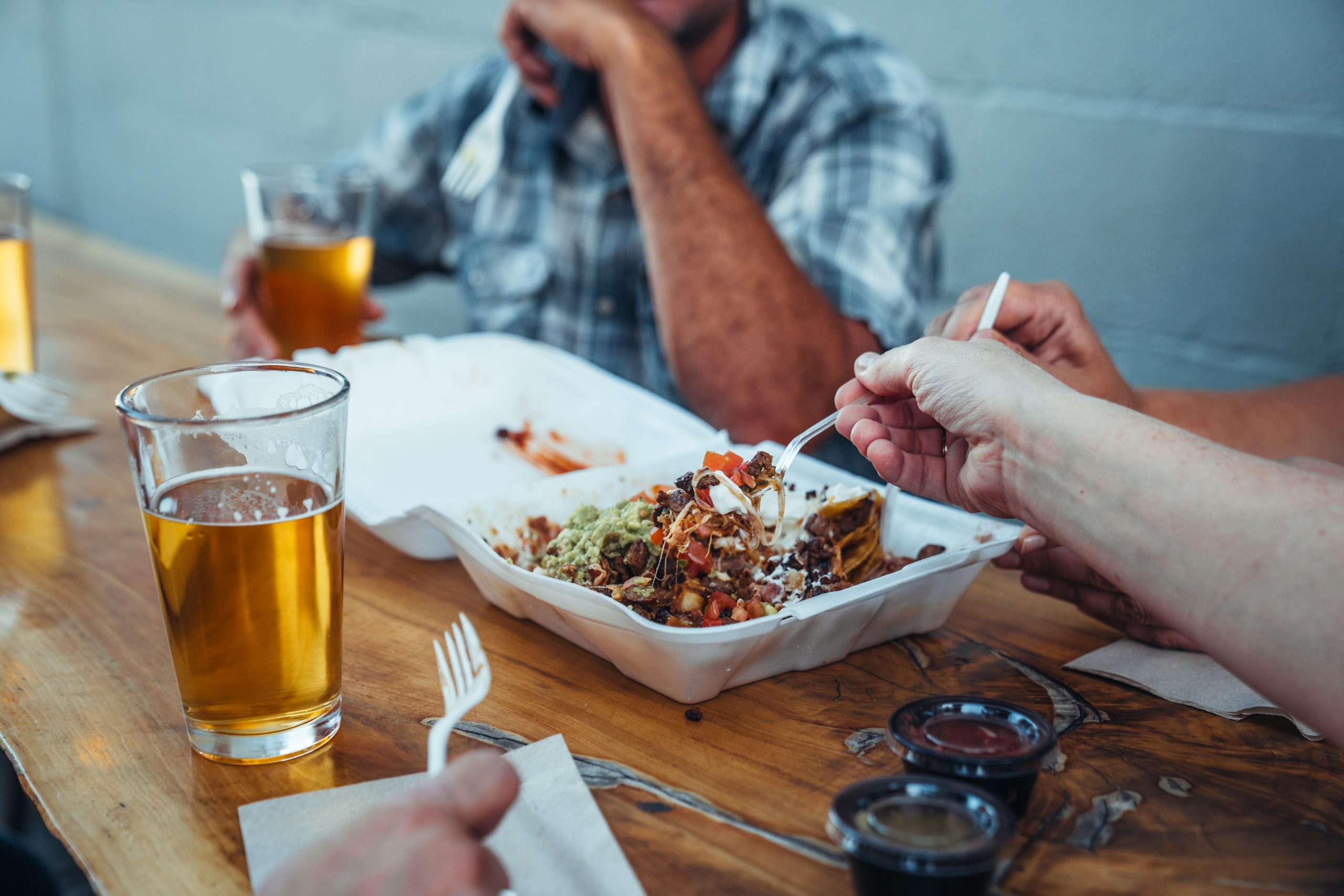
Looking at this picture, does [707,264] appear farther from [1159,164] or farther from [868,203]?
[1159,164]

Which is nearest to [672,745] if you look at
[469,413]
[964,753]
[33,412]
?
[964,753]

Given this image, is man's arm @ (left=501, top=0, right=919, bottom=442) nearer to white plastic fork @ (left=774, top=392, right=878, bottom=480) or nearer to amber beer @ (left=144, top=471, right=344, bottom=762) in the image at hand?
white plastic fork @ (left=774, top=392, right=878, bottom=480)

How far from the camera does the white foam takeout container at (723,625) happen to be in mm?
783

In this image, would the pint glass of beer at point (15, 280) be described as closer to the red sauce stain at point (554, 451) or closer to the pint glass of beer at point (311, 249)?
the pint glass of beer at point (311, 249)

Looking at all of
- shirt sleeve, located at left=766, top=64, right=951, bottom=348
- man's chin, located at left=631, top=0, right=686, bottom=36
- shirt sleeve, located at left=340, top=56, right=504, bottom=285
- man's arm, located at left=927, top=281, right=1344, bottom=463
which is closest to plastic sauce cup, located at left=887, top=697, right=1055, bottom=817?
man's arm, located at left=927, top=281, right=1344, bottom=463

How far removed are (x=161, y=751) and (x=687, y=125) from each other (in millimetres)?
1185

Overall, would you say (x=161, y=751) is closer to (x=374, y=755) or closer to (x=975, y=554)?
(x=374, y=755)

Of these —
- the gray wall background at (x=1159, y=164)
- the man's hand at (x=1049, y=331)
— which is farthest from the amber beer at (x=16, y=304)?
the gray wall background at (x=1159, y=164)

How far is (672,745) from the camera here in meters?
0.78

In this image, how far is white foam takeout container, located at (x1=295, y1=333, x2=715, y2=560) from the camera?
1248 millimetres

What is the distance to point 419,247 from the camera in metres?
2.30

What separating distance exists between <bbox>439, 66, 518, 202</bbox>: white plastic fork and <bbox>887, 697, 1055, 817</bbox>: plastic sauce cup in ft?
4.53

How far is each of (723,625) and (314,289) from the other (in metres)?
1.05

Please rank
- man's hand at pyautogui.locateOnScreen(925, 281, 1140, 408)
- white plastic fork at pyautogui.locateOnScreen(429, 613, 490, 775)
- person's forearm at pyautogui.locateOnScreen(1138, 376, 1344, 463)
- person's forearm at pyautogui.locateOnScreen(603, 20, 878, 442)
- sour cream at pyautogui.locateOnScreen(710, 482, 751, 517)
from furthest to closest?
person's forearm at pyautogui.locateOnScreen(603, 20, 878, 442) → person's forearm at pyautogui.locateOnScreen(1138, 376, 1344, 463) → man's hand at pyautogui.locateOnScreen(925, 281, 1140, 408) → sour cream at pyautogui.locateOnScreen(710, 482, 751, 517) → white plastic fork at pyautogui.locateOnScreen(429, 613, 490, 775)
